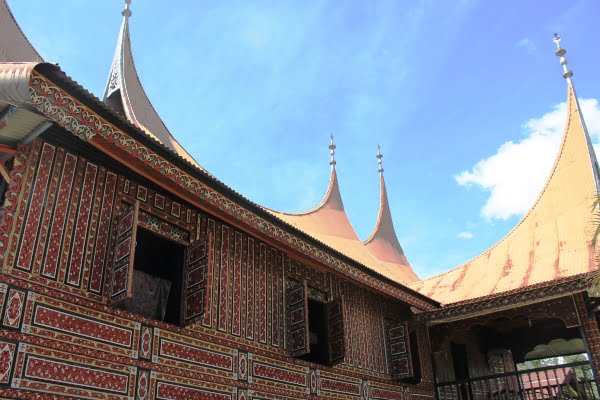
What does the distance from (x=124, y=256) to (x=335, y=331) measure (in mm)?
3452

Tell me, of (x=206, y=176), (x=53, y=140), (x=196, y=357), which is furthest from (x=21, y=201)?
(x=196, y=357)

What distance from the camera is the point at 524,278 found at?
8906 millimetres

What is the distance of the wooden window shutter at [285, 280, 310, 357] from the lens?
21.8 feet

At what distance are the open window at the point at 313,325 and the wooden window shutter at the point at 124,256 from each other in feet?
8.65

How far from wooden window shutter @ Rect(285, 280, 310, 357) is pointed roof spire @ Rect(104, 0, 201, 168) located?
2.53 meters

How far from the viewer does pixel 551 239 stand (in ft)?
31.0

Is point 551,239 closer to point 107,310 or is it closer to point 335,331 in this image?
point 335,331

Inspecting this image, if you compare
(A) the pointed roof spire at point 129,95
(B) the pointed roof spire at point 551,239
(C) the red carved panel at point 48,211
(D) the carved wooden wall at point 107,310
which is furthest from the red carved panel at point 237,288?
(B) the pointed roof spire at point 551,239

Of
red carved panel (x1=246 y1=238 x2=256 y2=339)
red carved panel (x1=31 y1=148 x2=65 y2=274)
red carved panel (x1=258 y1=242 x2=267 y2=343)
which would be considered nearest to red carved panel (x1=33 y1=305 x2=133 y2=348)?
red carved panel (x1=31 y1=148 x2=65 y2=274)

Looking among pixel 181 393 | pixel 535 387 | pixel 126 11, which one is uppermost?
pixel 126 11

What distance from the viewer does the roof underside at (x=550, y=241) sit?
28.8 ft

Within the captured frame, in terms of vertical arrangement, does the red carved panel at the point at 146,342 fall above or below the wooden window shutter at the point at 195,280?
below

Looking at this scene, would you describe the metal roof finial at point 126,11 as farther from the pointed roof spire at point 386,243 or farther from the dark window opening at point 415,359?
the pointed roof spire at point 386,243

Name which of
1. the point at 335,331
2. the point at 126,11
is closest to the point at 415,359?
the point at 335,331
